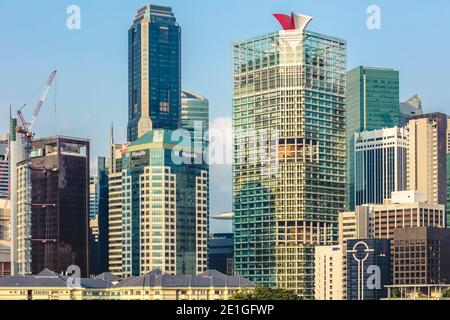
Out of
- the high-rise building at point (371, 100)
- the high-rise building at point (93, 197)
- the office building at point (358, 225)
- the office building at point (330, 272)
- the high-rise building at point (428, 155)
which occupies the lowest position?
the office building at point (330, 272)

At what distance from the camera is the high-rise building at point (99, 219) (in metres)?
105

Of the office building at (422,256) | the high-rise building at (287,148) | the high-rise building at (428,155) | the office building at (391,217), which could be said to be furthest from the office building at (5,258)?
the high-rise building at (428,155)

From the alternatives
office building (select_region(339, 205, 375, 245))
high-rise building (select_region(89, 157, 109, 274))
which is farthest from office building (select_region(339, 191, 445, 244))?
high-rise building (select_region(89, 157, 109, 274))

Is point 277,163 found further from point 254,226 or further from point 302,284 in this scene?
point 302,284

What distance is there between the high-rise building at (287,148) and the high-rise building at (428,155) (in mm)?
7257

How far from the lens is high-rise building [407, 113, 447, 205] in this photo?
109 metres

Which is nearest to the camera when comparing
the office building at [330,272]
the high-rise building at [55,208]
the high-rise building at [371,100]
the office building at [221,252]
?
the office building at [330,272]

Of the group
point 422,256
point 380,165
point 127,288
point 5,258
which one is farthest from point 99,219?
point 127,288

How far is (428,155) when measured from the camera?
112 meters

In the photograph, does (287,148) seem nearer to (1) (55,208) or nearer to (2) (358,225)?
(2) (358,225)

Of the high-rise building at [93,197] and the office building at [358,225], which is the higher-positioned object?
the high-rise building at [93,197]

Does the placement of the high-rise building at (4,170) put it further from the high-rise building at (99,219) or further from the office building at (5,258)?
the high-rise building at (99,219)
